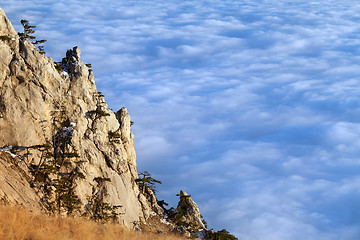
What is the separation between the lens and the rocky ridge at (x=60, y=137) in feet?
130

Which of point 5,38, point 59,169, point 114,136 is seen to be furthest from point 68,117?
point 5,38

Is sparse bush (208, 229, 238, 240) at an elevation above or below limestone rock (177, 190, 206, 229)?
below

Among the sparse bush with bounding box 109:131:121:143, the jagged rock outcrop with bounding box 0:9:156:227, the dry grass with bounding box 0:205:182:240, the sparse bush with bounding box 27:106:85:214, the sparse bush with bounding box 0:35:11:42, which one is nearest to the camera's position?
the dry grass with bounding box 0:205:182:240

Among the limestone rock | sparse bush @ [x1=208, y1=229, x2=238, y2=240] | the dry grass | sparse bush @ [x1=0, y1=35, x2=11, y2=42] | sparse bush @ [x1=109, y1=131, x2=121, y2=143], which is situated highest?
sparse bush @ [x1=0, y1=35, x2=11, y2=42]

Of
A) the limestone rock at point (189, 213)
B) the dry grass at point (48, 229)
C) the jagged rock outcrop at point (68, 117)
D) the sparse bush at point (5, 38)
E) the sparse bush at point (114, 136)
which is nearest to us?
the dry grass at point (48, 229)

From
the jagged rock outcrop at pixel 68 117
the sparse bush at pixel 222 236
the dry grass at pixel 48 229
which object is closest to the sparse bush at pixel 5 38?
the jagged rock outcrop at pixel 68 117

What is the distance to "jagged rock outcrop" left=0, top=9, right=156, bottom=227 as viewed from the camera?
40.8 m

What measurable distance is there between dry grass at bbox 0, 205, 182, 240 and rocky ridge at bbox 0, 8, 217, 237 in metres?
18.2

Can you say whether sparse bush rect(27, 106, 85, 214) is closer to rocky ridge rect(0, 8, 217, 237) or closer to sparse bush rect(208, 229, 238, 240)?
rocky ridge rect(0, 8, 217, 237)

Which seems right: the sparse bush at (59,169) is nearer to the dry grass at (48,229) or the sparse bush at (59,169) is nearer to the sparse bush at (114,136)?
the sparse bush at (114,136)

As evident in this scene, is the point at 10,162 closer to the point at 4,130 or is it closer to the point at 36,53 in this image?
the point at 4,130

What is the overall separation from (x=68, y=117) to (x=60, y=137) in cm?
319

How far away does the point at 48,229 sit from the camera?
15.6 m

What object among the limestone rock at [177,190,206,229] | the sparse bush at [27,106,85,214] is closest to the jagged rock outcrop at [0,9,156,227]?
the sparse bush at [27,106,85,214]
